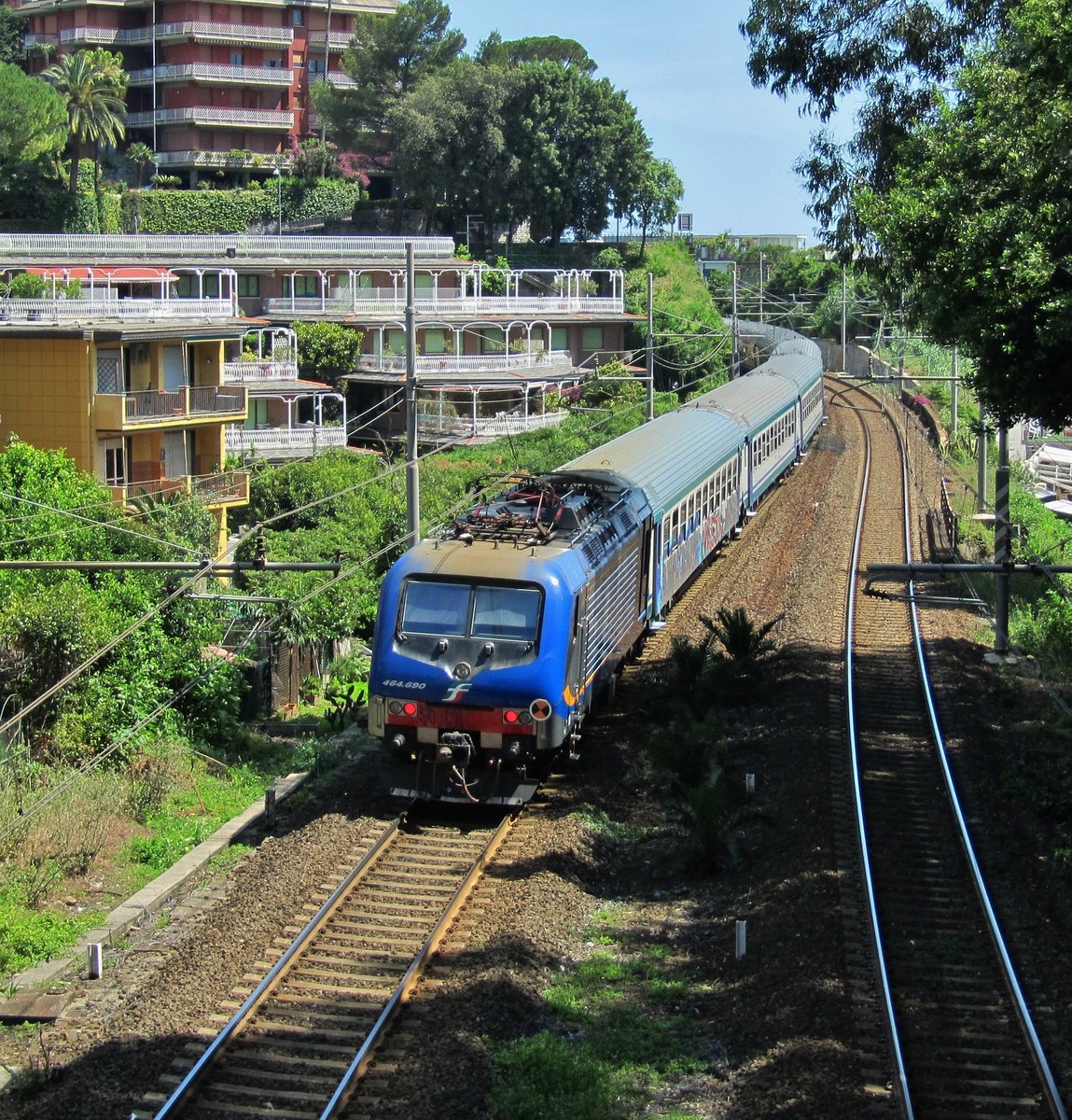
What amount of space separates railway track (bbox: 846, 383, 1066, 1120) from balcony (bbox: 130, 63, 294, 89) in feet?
206

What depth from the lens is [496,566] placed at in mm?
15734

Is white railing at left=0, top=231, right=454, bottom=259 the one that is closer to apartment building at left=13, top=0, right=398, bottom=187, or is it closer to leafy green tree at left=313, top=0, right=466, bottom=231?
leafy green tree at left=313, top=0, right=466, bottom=231

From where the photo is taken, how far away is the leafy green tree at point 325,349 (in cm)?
5206

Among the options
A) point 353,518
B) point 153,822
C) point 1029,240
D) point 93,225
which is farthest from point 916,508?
point 93,225

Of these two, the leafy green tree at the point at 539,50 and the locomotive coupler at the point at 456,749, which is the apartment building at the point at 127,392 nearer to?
the locomotive coupler at the point at 456,749

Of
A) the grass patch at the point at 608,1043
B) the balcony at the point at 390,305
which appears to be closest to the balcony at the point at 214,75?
the balcony at the point at 390,305

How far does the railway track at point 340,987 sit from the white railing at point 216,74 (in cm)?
6815

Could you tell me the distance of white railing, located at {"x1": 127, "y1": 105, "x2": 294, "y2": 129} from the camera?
76.2m

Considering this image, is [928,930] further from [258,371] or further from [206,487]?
[258,371]

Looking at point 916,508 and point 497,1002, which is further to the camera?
point 916,508

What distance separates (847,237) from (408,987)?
52.5ft

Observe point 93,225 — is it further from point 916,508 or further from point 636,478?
point 636,478

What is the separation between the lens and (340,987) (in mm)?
11820

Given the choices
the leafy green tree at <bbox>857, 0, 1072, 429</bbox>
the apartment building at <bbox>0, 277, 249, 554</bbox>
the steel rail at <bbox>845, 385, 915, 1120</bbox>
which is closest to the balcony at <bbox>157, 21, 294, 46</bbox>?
the apartment building at <bbox>0, 277, 249, 554</bbox>
